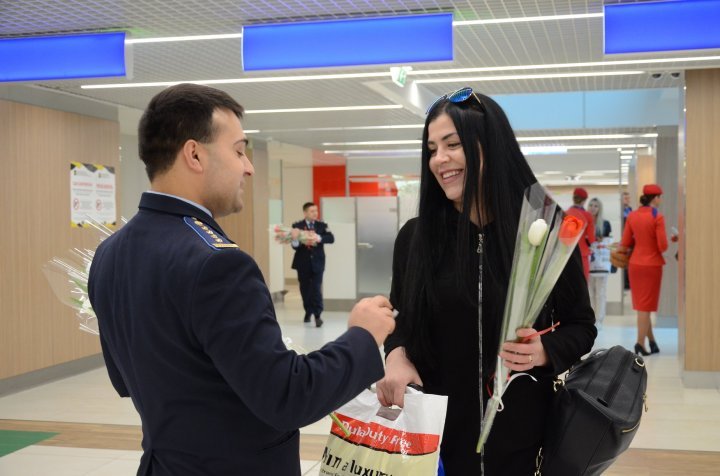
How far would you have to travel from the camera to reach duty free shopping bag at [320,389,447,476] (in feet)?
5.65

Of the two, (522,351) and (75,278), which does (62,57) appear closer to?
(75,278)

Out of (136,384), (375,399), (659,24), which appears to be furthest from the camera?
(659,24)

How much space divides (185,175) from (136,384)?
408mm

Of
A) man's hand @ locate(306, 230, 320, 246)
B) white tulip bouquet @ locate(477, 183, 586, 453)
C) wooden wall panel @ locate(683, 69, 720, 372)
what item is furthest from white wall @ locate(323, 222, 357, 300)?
white tulip bouquet @ locate(477, 183, 586, 453)

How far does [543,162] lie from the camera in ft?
50.0

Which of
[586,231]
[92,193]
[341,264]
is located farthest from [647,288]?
[92,193]

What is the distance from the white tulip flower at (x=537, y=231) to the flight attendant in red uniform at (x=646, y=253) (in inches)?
289

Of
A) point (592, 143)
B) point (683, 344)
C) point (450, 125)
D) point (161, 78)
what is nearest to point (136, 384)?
point (450, 125)

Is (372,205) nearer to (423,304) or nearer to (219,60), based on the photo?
(219,60)

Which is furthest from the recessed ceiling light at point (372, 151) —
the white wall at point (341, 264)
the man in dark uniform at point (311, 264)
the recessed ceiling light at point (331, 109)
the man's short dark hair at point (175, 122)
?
the man's short dark hair at point (175, 122)

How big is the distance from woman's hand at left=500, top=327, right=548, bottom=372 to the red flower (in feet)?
0.71

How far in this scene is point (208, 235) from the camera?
4.82 feet

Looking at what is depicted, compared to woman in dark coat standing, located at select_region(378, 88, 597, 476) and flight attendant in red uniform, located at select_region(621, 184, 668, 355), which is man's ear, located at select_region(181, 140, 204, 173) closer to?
woman in dark coat standing, located at select_region(378, 88, 597, 476)

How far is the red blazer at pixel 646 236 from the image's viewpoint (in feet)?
27.7
